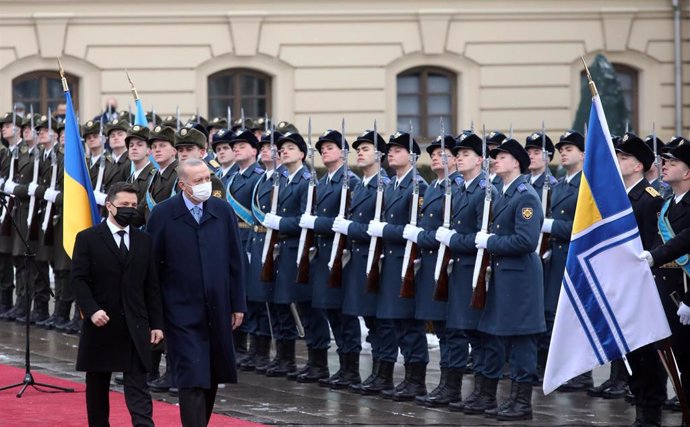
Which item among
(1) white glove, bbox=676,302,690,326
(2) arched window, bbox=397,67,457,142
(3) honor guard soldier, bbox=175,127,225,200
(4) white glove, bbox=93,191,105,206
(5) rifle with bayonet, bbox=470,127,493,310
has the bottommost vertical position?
(1) white glove, bbox=676,302,690,326

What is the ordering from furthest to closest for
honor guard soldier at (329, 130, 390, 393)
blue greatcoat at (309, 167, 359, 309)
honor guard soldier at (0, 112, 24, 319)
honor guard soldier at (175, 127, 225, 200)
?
honor guard soldier at (0, 112, 24, 319) < blue greatcoat at (309, 167, 359, 309) < honor guard soldier at (329, 130, 390, 393) < honor guard soldier at (175, 127, 225, 200)

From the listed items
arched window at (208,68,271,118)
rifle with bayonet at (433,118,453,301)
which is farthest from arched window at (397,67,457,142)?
rifle with bayonet at (433,118,453,301)

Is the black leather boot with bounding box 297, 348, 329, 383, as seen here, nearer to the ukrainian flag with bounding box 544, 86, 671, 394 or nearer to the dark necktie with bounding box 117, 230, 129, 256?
the ukrainian flag with bounding box 544, 86, 671, 394

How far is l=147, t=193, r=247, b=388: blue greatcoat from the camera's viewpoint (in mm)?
10039

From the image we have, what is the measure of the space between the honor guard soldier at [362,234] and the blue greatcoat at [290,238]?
1.71 ft

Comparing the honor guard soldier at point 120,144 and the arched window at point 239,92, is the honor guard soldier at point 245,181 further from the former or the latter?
the arched window at point 239,92

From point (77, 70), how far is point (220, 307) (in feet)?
53.8

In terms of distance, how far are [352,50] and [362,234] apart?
14.0 metres

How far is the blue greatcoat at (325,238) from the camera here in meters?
13.4

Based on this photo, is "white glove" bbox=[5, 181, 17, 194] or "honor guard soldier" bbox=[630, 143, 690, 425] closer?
"honor guard soldier" bbox=[630, 143, 690, 425]

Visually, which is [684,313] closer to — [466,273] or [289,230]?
[466,273]

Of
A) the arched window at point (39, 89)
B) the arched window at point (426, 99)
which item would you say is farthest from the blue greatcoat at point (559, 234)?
the arched window at point (426, 99)

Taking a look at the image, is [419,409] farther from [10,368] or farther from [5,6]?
[5,6]

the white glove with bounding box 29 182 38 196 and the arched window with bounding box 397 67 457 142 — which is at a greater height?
the arched window with bounding box 397 67 457 142
